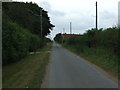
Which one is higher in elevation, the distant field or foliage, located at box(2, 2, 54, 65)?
foliage, located at box(2, 2, 54, 65)

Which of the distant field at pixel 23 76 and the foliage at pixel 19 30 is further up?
the foliage at pixel 19 30

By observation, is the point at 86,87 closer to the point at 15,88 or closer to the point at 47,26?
the point at 15,88

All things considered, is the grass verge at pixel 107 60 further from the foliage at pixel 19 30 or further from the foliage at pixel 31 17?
the foliage at pixel 31 17

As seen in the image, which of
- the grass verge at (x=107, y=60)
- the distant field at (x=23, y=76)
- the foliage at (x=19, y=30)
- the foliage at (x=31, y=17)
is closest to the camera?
the distant field at (x=23, y=76)

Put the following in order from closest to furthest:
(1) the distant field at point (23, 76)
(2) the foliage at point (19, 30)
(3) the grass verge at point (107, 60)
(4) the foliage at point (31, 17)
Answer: (1) the distant field at point (23, 76), (3) the grass verge at point (107, 60), (2) the foliage at point (19, 30), (4) the foliage at point (31, 17)

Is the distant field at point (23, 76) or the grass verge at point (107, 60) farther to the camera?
the grass verge at point (107, 60)

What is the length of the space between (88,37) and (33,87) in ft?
122

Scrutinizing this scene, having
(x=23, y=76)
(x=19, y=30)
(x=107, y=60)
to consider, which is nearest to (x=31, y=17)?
(x=19, y=30)

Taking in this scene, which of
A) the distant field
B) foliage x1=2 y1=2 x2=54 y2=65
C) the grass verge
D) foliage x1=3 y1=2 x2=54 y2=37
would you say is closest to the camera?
the distant field

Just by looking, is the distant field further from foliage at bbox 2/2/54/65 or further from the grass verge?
the grass verge

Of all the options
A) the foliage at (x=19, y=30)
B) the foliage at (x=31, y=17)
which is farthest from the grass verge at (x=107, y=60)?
the foliage at (x=31, y=17)

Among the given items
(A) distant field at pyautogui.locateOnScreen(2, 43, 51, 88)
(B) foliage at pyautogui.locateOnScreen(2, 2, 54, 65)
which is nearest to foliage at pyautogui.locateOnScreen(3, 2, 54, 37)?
(B) foliage at pyautogui.locateOnScreen(2, 2, 54, 65)

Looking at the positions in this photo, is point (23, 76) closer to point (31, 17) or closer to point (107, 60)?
point (107, 60)

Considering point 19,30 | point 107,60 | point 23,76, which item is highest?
point 19,30
